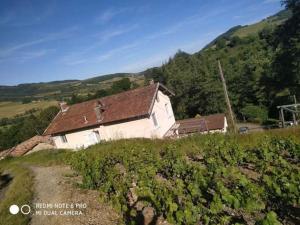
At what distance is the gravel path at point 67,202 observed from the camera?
1071cm

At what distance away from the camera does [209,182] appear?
1105 cm

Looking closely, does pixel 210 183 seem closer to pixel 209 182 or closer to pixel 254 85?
pixel 209 182

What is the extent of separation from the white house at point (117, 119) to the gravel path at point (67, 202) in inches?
505

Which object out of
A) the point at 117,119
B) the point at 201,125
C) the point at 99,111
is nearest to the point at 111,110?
the point at 99,111

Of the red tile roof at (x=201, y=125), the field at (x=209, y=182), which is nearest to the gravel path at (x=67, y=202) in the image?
the field at (x=209, y=182)

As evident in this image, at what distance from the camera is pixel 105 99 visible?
35.4m

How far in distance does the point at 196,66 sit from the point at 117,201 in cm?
6390

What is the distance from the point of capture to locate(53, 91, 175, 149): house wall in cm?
2972

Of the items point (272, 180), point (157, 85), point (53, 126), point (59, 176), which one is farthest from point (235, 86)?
point (272, 180)

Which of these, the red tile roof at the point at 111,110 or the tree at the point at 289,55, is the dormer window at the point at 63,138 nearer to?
the red tile roof at the point at 111,110

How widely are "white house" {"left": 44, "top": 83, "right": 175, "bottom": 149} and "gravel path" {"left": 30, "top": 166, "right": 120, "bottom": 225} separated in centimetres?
1282

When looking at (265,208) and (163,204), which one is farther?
(163,204)

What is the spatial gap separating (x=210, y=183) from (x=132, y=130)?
1974 centimetres

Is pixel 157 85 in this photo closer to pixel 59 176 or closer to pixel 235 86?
pixel 59 176
